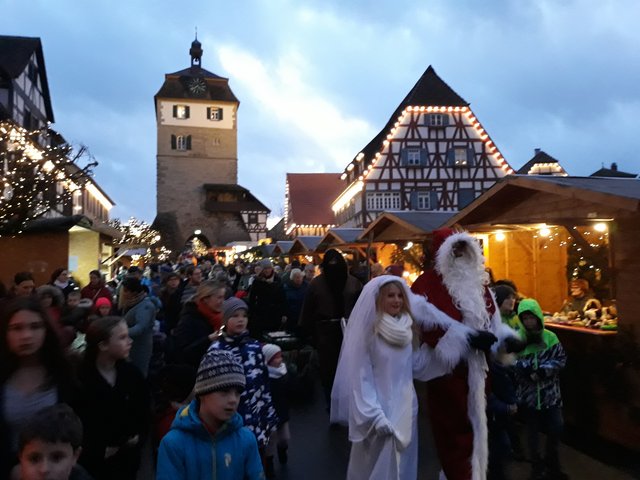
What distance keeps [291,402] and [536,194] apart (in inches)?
199

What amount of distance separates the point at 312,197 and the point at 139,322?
156 feet

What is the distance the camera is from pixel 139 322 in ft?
18.3

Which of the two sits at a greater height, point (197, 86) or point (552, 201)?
point (197, 86)

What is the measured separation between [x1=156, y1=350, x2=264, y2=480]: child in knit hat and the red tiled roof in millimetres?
47629

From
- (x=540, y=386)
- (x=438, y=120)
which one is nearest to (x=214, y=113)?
(x=438, y=120)

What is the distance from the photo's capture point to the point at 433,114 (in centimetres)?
3419

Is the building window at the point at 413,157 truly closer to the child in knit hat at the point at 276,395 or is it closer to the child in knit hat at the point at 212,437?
the child in knit hat at the point at 276,395

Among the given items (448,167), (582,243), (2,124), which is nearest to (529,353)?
(582,243)

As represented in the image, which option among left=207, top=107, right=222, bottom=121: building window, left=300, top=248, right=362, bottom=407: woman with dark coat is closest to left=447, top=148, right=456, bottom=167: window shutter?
left=300, top=248, right=362, bottom=407: woman with dark coat

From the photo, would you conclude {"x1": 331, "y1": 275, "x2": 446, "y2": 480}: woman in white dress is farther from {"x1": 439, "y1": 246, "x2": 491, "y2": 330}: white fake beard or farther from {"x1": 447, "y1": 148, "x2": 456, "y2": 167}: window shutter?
{"x1": 447, "y1": 148, "x2": 456, "y2": 167}: window shutter

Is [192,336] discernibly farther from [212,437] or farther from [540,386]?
[540,386]

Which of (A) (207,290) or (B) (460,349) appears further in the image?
(A) (207,290)

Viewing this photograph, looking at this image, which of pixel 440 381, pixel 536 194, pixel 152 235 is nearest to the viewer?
pixel 440 381

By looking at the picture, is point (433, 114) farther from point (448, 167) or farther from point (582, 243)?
point (582, 243)
